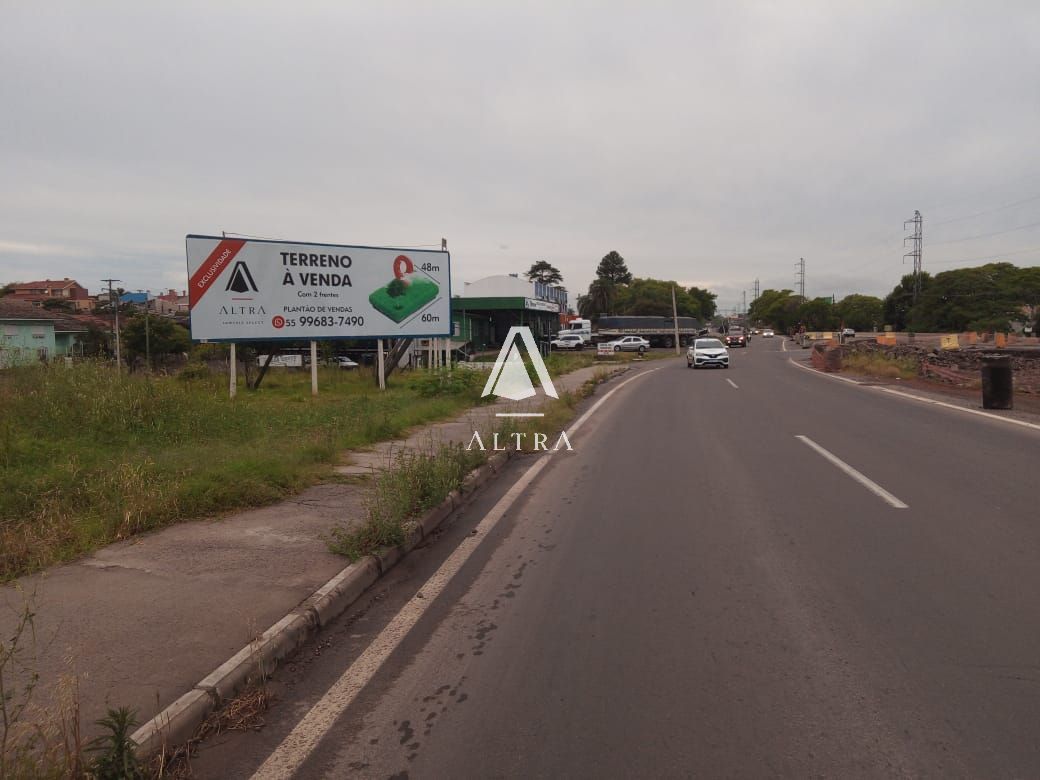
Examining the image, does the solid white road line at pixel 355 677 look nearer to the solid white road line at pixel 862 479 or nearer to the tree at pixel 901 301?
the solid white road line at pixel 862 479

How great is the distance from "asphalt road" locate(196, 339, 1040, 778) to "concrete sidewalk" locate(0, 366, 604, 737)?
0.54 m

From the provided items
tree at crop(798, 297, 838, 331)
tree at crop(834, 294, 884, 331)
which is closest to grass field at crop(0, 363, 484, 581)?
tree at crop(834, 294, 884, 331)

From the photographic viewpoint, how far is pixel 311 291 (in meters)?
20.1

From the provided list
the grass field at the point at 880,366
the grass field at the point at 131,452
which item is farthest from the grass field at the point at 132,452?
the grass field at the point at 880,366

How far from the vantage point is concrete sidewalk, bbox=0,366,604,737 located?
396 centimetres

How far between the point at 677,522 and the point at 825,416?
9132 mm

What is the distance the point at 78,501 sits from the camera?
22.9ft

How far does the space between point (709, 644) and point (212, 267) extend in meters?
17.3

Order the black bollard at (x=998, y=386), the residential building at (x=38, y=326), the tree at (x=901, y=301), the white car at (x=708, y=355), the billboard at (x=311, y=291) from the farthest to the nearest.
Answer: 1. the tree at (x=901, y=301)
2. the white car at (x=708, y=355)
3. the residential building at (x=38, y=326)
4. the billboard at (x=311, y=291)
5. the black bollard at (x=998, y=386)

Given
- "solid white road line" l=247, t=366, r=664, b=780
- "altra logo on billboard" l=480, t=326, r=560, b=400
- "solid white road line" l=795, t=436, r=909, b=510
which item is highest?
"altra logo on billboard" l=480, t=326, r=560, b=400

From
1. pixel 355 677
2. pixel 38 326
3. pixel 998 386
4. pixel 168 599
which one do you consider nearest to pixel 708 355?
pixel 998 386

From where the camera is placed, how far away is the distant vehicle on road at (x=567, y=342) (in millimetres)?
65312

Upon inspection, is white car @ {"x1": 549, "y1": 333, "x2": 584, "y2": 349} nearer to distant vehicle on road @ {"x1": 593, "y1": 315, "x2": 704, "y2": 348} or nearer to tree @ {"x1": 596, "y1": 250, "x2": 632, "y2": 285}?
distant vehicle on road @ {"x1": 593, "y1": 315, "x2": 704, "y2": 348}

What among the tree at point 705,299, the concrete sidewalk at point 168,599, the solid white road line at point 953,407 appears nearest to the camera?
the concrete sidewalk at point 168,599
